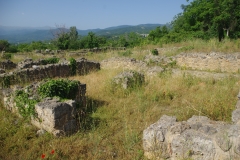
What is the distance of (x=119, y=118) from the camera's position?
5777 mm

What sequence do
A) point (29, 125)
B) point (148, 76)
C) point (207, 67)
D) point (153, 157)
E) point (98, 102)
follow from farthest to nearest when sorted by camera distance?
1. point (207, 67)
2. point (148, 76)
3. point (98, 102)
4. point (29, 125)
5. point (153, 157)

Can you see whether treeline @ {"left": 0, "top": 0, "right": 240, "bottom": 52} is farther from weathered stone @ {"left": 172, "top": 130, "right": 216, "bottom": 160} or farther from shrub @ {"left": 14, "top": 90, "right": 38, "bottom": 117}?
weathered stone @ {"left": 172, "top": 130, "right": 216, "bottom": 160}

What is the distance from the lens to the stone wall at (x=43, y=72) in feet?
31.5

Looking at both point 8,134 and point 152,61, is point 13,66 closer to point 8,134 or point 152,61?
point 152,61

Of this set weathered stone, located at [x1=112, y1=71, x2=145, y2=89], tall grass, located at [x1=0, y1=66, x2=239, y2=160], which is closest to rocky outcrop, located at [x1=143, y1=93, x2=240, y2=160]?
tall grass, located at [x1=0, y1=66, x2=239, y2=160]

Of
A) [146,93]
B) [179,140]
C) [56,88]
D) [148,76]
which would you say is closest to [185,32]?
[148,76]

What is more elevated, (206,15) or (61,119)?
(206,15)

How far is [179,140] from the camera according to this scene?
348 cm

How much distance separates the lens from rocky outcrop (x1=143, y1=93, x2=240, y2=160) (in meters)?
3.10

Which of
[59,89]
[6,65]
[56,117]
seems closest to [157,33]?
[6,65]

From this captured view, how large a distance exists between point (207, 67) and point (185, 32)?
41.3 feet

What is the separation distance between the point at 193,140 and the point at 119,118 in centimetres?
271

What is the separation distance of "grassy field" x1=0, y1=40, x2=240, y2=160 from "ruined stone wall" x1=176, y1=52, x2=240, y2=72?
3.13 m

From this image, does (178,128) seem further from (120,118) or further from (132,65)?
(132,65)
